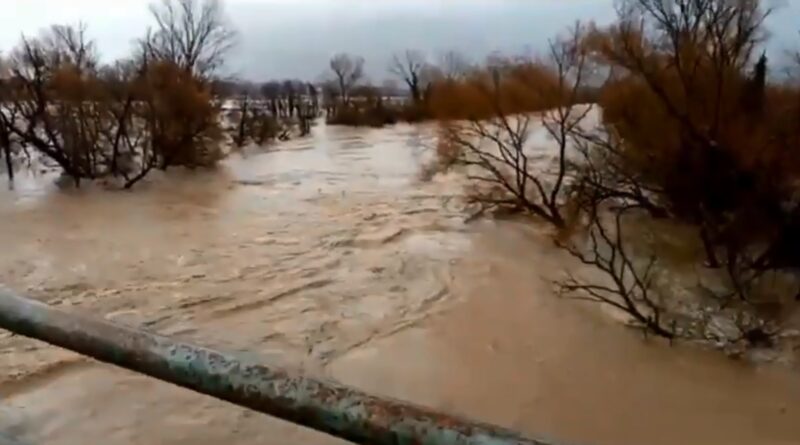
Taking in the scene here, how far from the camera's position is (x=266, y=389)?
72 cm

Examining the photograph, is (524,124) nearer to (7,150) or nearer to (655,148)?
(655,148)

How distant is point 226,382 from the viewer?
0.74 m

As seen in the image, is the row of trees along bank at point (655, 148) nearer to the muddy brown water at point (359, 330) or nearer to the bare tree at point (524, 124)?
the bare tree at point (524, 124)

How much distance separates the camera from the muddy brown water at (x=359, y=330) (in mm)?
6746

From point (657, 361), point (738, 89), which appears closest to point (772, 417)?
point (657, 361)

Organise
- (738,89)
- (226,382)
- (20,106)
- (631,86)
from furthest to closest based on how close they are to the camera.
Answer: (20,106)
(631,86)
(738,89)
(226,382)

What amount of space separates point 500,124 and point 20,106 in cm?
1526

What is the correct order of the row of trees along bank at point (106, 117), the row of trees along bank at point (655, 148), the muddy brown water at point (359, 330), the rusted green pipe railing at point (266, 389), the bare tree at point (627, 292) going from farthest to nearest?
1. the row of trees along bank at point (106, 117)
2. the row of trees along bank at point (655, 148)
3. the bare tree at point (627, 292)
4. the muddy brown water at point (359, 330)
5. the rusted green pipe railing at point (266, 389)

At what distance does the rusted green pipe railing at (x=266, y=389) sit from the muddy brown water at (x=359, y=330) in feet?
5.51

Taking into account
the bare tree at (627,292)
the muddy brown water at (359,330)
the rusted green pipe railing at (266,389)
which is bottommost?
the muddy brown water at (359,330)

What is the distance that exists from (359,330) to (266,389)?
8228mm

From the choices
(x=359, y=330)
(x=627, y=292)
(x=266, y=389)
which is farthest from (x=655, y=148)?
(x=266, y=389)

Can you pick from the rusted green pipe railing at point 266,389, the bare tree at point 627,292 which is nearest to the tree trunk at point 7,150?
the bare tree at point 627,292

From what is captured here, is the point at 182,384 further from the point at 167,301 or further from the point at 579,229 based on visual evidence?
the point at 579,229
